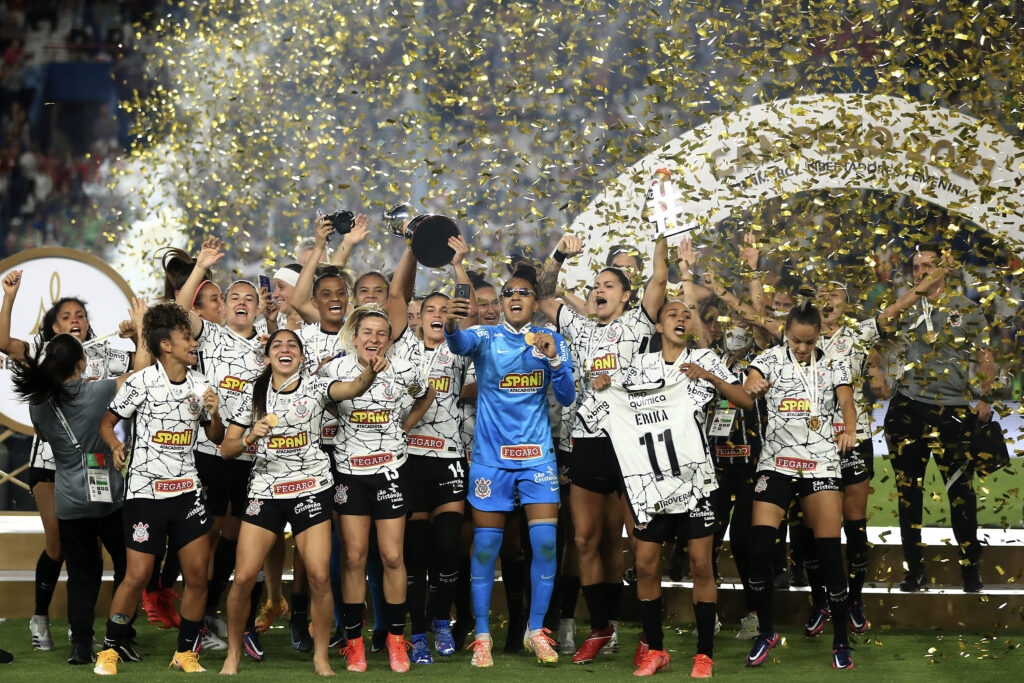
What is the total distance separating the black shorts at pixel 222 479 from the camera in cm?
581

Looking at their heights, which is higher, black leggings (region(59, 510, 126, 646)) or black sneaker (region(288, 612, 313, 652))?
black leggings (region(59, 510, 126, 646))

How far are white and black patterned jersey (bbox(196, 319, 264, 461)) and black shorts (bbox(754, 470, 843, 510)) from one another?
2549 mm

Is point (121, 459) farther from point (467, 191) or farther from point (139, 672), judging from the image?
point (467, 191)

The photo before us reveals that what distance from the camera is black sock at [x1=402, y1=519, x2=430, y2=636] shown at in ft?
19.5

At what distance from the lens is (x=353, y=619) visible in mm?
5508

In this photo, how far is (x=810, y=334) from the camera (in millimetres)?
5758

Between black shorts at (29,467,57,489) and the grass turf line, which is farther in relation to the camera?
black shorts at (29,467,57,489)

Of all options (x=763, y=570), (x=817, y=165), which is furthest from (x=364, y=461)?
(x=817, y=165)

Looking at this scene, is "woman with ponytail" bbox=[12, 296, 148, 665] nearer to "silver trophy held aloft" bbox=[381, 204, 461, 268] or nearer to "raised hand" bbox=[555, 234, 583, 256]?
"silver trophy held aloft" bbox=[381, 204, 461, 268]

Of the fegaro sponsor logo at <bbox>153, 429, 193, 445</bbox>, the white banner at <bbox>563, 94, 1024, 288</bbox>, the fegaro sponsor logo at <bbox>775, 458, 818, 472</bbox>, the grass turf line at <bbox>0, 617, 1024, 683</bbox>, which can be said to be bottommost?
the grass turf line at <bbox>0, 617, 1024, 683</bbox>

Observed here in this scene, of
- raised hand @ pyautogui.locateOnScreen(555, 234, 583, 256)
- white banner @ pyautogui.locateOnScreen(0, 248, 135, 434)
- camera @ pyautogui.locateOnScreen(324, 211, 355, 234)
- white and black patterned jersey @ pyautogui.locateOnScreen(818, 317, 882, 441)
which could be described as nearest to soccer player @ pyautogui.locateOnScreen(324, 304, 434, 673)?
camera @ pyautogui.locateOnScreen(324, 211, 355, 234)

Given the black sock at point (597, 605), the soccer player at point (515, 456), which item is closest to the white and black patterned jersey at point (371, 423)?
the soccer player at point (515, 456)

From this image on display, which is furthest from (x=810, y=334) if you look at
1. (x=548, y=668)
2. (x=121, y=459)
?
(x=121, y=459)

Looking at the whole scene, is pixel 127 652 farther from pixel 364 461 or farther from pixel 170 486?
pixel 364 461
